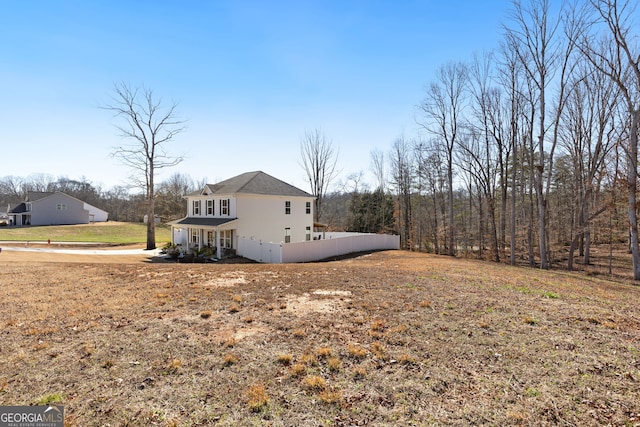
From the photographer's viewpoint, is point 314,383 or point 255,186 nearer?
point 314,383

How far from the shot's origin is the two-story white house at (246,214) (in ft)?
73.2

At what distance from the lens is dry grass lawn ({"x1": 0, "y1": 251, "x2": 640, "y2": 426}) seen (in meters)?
3.66

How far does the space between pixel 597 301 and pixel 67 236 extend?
45.4m

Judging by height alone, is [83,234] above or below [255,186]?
below

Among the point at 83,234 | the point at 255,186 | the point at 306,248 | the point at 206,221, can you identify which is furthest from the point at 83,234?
the point at 306,248

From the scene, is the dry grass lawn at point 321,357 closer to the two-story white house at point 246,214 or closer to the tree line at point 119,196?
the two-story white house at point 246,214

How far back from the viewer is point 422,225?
3703 centimetres

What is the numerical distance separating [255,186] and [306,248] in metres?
7.22

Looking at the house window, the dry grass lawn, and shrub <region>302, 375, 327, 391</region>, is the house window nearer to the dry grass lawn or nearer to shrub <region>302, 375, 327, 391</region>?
the dry grass lawn
